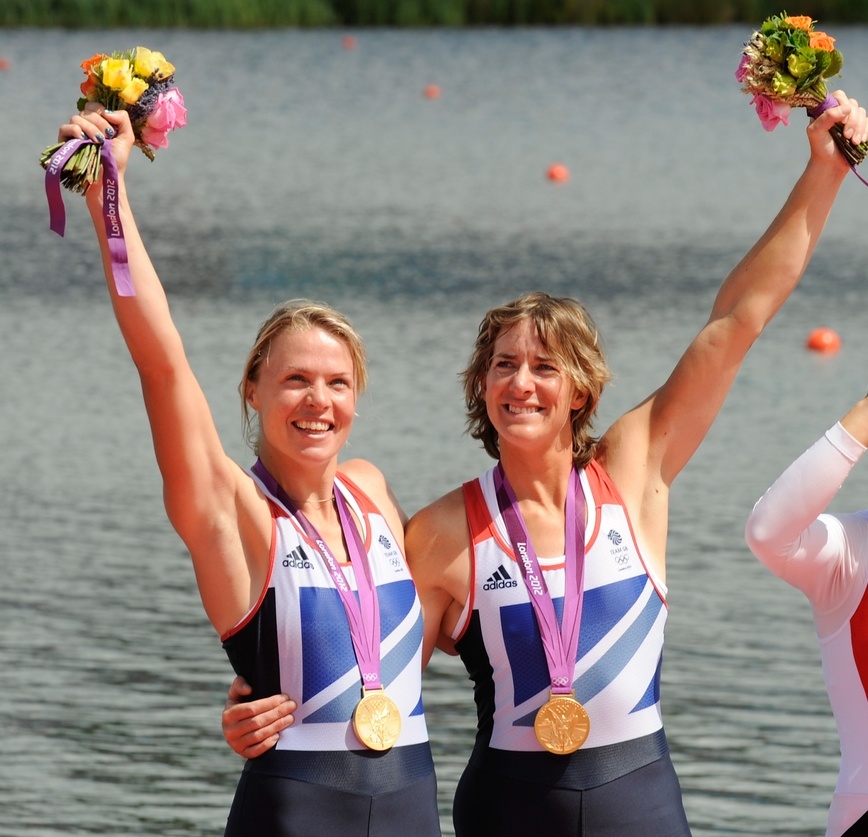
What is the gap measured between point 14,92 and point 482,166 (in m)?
10.9

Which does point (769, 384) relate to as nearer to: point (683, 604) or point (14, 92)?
point (683, 604)

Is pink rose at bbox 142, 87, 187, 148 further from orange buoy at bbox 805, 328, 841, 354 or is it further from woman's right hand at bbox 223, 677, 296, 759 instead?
orange buoy at bbox 805, 328, 841, 354

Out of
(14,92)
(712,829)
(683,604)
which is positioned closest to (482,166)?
(14,92)

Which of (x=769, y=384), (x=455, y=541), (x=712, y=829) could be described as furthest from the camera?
(x=769, y=384)

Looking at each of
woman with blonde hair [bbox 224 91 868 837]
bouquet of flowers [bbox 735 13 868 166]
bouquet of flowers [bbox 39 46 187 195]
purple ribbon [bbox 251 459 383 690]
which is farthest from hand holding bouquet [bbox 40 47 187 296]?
bouquet of flowers [bbox 735 13 868 166]

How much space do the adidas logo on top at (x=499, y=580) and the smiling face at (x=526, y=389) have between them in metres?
0.30

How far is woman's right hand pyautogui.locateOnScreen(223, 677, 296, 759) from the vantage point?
12.1 ft

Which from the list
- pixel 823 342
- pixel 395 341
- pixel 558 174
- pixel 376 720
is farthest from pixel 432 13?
pixel 376 720

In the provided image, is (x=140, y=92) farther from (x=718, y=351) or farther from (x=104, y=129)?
(x=718, y=351)

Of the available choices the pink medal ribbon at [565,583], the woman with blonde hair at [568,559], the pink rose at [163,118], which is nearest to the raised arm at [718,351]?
the woman with blonde hair at [568,559]

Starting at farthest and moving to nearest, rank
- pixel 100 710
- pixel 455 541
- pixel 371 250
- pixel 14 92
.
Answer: pixel 14 92 → pixel 371 250 → pixel 100 710 → pixel 455 541

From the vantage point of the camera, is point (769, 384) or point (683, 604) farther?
point (769, 384)

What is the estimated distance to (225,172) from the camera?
24781 millimetres

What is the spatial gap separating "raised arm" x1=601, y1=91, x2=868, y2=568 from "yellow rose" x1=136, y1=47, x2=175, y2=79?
1.36 meters
